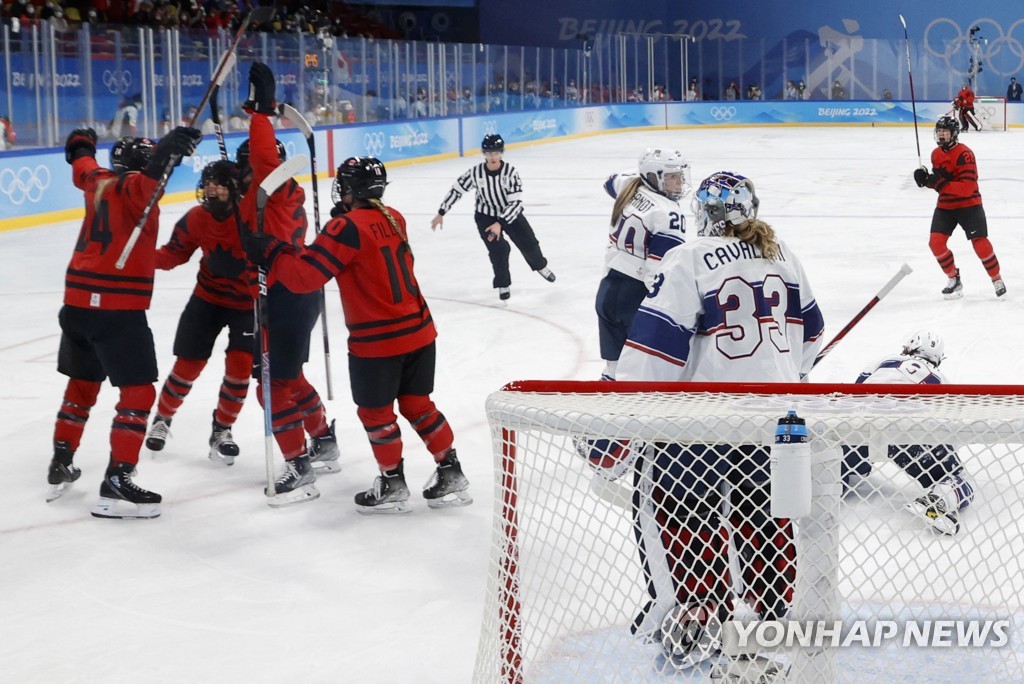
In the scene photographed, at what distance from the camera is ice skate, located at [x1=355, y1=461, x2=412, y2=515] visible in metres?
4.19

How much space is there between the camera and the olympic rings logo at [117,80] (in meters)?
12.8

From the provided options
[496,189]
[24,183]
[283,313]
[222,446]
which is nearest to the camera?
[283,313]

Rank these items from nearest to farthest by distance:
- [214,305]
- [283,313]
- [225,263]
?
[283,313]
[225,263]
[214,305]

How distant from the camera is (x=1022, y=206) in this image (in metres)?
12.6

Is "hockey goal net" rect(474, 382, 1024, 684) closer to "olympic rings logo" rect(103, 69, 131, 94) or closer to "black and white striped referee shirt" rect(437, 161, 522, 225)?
"black and white striped referee shirt" rect(437, 161, 522, 225)

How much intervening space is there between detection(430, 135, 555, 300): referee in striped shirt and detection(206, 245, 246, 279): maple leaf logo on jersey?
3.59 metres

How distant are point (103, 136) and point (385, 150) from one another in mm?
5218

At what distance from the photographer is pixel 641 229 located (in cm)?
455

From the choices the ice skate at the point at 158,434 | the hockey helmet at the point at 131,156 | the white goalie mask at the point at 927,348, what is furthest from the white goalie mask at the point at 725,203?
the ice skate at the point at 158,434

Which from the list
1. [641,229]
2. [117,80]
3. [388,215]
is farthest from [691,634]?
[117,80]

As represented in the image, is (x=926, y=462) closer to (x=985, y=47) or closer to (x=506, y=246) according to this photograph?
(x=506, y=246)

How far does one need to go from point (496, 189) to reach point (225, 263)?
3.79 meters

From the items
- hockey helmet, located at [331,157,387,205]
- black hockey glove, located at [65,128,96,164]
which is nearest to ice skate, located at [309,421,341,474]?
hockey helmet, located at [331,157,387,205]

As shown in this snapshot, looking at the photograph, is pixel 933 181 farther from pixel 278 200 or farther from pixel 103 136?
pixel 103 136
